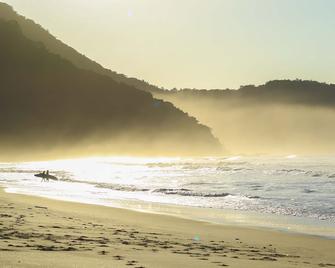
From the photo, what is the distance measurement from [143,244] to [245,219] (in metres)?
7.03

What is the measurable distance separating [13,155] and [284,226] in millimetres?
101684

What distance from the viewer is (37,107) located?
4929 inches

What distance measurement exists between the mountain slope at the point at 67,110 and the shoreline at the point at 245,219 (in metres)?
99.9

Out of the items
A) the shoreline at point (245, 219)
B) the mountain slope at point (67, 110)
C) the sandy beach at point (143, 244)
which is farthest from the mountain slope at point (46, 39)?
the sandy beach at point (143, 244)

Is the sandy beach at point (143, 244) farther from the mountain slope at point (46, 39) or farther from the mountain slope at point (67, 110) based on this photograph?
the mountain slope at point (46, 39)

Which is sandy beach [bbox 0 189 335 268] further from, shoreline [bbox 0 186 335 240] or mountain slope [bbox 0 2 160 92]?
mountain slope [bbox 0 2 160 92]

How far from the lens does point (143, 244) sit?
9.41m

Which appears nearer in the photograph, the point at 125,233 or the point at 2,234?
the point at 2,234

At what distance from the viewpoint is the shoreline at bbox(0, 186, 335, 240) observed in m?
13.6

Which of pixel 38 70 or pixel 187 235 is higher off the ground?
pixel 38 70

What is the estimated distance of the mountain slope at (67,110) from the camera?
120938 mm

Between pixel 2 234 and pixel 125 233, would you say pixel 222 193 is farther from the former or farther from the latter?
pixel 2 234

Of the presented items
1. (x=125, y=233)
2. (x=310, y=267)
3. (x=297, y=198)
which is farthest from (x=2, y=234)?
(x=297, y=198)

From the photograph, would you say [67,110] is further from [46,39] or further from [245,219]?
[245,219]
